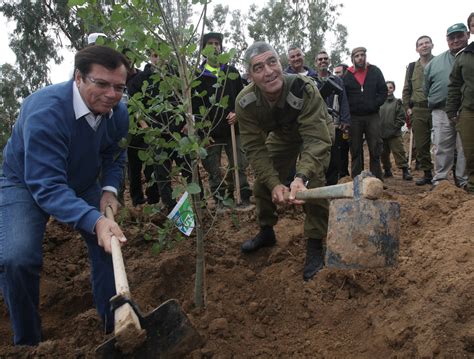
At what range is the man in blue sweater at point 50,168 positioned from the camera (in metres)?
2.21

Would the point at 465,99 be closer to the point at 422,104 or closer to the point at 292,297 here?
the point at 422,104

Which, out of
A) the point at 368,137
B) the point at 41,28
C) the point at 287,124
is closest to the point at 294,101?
the point at 287,124

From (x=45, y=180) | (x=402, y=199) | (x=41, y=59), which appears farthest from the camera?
(x=41, y=59)

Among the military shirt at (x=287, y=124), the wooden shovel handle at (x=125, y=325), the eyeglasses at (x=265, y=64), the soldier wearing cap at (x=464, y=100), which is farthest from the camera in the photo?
the soldier wearing cap at (x=464, y=100)

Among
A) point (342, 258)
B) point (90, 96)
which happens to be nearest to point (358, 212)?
point (342, 258)

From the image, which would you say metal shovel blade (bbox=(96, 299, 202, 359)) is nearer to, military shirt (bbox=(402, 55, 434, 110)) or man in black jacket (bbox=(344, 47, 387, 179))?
man in black jacket (bbox=(344, 47, 387, 179))

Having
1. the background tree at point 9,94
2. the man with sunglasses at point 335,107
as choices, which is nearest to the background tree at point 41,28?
the background tree at point 9,94

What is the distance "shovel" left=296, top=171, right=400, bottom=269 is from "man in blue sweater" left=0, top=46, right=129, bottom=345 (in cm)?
121

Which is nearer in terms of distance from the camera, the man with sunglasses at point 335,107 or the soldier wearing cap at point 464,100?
the soldier wearing cap at point 464,100

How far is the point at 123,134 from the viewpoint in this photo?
9.64 ft

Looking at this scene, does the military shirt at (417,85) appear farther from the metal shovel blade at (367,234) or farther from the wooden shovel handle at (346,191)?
the metal shovel blade at (367,234)

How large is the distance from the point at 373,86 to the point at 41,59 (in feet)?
49.0

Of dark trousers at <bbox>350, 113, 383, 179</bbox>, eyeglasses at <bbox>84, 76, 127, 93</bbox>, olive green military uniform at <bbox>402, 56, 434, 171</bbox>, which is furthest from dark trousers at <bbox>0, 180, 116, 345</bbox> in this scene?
olive green military uniform at <bbox>402, 56, 434, 171</bbox>

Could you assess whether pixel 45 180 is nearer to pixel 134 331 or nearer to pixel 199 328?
pixel 134 331
